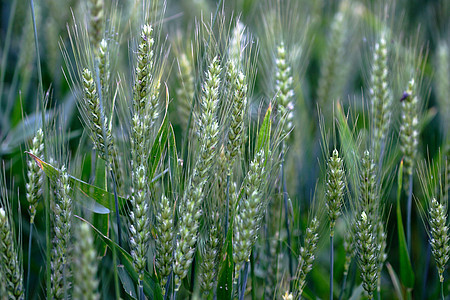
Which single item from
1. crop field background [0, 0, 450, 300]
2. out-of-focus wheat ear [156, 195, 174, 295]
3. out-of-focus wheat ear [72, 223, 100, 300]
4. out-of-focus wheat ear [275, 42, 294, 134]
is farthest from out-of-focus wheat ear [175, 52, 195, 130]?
out-of-focus wheat ear [72, 223, 100, 300]

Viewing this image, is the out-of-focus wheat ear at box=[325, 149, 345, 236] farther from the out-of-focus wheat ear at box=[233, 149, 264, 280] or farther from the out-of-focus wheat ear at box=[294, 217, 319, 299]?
the out-of-focus wheat ear at box=[233, 149, 264, 280]

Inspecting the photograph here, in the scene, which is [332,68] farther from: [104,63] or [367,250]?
[104,63]

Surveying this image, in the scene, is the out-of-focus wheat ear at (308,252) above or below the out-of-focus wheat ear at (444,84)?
below

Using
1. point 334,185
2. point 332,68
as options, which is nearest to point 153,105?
point 334,185

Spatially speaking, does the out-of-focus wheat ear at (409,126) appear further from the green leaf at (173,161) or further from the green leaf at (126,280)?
the green leaf at (126,280)

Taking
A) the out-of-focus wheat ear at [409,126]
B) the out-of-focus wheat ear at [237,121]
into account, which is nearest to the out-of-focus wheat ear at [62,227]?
the out-of-focus wheat ear at [237,121]
